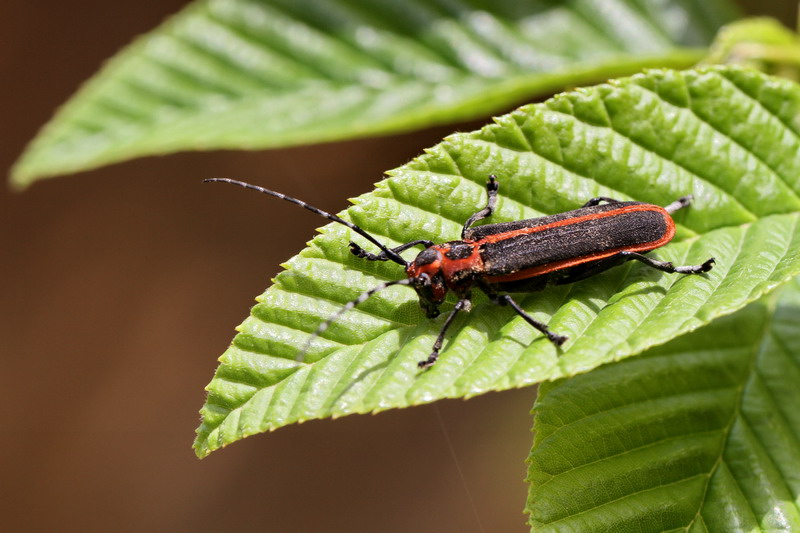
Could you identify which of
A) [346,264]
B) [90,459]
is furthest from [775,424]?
[90,459]

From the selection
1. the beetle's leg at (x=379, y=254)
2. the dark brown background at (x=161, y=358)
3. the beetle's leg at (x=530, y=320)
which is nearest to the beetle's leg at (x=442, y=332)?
the beetle's leg at (x=530, y=320)

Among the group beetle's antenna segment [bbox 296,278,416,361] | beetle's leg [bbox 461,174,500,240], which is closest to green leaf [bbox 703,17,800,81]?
beetle's leg [bbox 461,174,500,240]

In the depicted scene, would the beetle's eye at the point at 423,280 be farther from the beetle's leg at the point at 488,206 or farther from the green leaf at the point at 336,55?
the green leaf at the point at 336,55

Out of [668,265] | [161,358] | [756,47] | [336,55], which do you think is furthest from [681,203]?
[161,358]

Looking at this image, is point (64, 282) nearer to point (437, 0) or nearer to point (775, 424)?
point (437, 0)

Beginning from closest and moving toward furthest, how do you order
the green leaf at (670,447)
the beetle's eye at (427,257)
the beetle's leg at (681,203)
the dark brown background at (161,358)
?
1. the green leaf at (670,447)
2. the beetle's eye at (427,257)
3. the beetle's leg at (681,203)
4. the dark brown background at (161,358)

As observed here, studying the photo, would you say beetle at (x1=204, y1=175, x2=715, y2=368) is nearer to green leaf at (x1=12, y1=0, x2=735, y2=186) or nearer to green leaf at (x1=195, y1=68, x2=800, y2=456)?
green leaf at (x1=195, y1=68, x2=800, y2=456)
